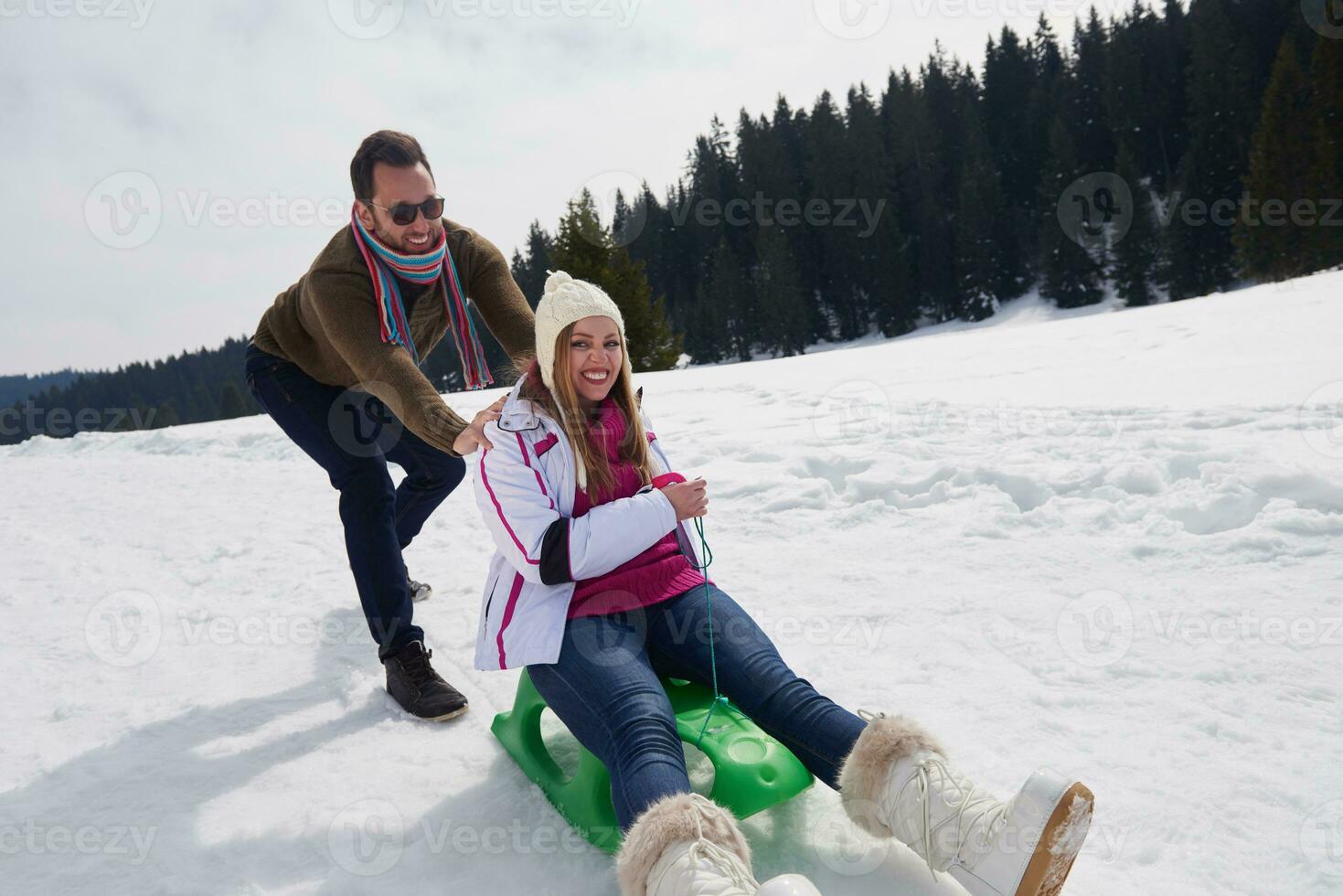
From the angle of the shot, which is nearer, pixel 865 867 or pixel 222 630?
pixel 865 867

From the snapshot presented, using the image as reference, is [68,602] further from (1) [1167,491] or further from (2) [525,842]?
(1) [1167,491]

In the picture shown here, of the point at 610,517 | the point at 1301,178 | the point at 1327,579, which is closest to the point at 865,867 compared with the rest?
the point at 610,517

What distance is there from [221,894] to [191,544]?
394 centimetres

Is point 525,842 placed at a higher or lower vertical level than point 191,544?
lower

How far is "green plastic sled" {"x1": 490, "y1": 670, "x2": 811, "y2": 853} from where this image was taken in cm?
184

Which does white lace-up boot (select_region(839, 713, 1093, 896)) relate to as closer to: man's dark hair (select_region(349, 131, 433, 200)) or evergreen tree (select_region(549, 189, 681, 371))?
man's dark hair (select_region(349, 131, 433, 200))

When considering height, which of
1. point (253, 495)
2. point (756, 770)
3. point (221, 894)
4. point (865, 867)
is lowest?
point (865, 867)

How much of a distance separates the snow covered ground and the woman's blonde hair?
91cm

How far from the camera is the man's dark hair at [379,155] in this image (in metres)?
2.67

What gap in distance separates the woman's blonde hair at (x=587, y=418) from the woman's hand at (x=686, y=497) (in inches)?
8.8

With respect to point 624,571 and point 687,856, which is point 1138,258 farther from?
point 687,856

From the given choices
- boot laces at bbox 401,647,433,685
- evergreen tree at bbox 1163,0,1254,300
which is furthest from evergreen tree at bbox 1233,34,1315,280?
boot laces at bbox 401,647,433,685

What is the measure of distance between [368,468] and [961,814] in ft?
7.70

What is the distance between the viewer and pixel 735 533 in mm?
4414
